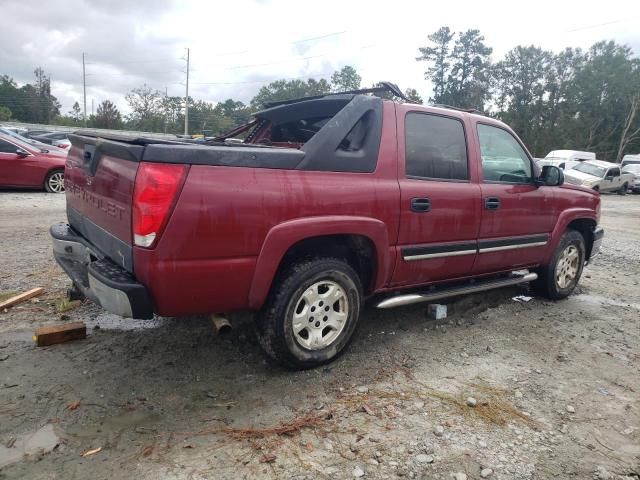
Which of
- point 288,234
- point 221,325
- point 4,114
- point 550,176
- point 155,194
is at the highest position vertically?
point 4,114

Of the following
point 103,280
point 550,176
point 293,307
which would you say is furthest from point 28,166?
point 550,176

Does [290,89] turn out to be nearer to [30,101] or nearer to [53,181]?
[30,101]

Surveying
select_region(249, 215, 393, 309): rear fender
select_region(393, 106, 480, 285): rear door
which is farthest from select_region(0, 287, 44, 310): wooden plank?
select_region(393, 106, 480, 285): rear door

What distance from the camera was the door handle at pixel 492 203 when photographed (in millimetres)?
3887

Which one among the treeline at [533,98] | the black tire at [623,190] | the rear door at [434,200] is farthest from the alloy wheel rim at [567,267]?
the treeline at [533,98]

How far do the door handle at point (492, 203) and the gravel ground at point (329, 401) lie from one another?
1.06 m

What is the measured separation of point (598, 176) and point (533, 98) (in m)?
38.1

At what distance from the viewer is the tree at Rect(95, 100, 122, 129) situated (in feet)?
178

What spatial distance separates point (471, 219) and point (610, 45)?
6065 cm

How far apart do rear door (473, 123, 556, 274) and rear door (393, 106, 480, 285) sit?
0.65 ft

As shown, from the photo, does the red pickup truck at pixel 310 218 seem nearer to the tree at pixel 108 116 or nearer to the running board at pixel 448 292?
the running board at pixel 448 292

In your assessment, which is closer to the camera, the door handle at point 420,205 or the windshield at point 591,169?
the door handle at point 420,205

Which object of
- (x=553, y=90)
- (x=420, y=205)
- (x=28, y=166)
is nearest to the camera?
(x=420, y=205)

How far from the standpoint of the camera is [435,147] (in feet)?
11.9
